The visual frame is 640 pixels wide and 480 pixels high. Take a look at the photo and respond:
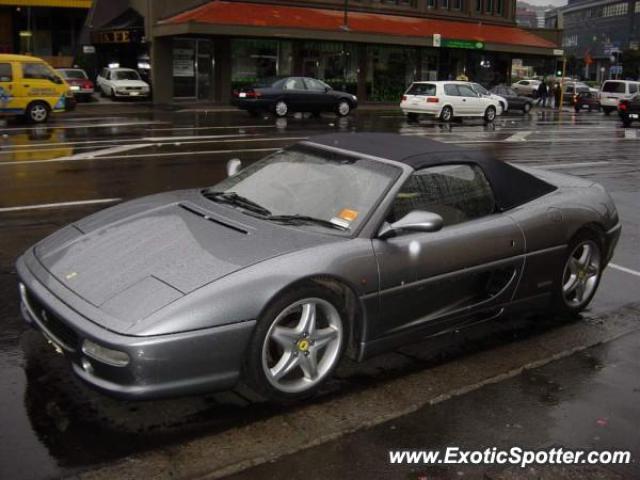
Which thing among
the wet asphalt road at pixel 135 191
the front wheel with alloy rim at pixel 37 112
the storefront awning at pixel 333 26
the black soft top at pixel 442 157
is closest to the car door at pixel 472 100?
the wet asphalt road at pixel 135 191

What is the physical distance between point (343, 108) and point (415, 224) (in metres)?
24.2

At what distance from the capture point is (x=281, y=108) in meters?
26.4

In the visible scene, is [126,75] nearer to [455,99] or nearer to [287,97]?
[287,97]

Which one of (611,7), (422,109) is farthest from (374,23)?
(611,7)

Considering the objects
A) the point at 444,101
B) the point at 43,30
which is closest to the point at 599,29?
the point at 43,30

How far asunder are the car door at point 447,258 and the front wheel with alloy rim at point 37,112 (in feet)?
59.7

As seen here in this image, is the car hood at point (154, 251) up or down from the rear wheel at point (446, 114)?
down

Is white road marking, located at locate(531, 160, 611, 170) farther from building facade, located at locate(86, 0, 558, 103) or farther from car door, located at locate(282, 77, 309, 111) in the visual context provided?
building facade, located at locate(86, 0, 558, 103)

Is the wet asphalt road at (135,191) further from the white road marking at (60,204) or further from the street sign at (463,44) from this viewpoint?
the street sign at (463,44)

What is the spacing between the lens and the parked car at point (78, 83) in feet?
101

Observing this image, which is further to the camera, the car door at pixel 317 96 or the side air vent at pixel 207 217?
the car door at pixel 317 96

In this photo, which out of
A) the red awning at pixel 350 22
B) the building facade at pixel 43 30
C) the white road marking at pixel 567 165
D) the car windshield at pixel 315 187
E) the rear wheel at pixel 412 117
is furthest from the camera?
the building facade at pixel 43 30

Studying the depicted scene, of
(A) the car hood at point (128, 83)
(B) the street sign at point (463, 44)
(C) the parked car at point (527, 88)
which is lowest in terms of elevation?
(A) the car hood at point (128, 83)

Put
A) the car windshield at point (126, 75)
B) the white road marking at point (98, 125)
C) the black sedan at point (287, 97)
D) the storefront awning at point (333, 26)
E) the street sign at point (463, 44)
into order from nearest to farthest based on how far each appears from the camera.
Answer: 1. the white road marking at point (98, 125)
2. the black sedan at point (287, 97)
3. the storefront awning at point (333, 26)
4. the car windshield at point (126, 75)
5. the street sign at point (463, 44)
